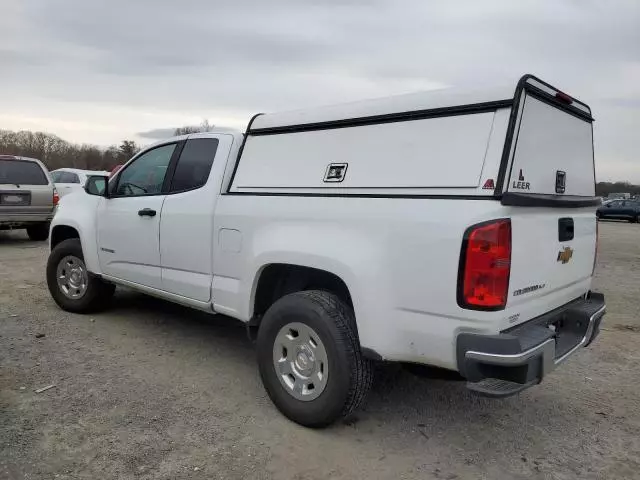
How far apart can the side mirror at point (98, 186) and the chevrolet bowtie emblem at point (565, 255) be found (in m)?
4.13

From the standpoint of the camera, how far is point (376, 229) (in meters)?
2.99

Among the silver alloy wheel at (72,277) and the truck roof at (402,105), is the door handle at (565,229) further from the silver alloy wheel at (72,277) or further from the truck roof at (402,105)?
the silver alloy wheel at (72,277)

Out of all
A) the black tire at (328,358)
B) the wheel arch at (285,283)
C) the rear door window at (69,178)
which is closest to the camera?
the black tire at (328,358)

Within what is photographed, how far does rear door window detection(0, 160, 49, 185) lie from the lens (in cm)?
1062

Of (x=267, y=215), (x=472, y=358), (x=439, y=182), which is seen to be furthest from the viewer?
(x=267, y=215)

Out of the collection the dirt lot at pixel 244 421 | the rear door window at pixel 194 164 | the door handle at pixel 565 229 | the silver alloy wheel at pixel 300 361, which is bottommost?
the dirt lot at pixel 244 421

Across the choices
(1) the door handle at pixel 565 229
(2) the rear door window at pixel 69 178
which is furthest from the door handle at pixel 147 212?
(2) the rear door window at pixel 69 178

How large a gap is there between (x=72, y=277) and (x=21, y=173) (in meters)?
6.39

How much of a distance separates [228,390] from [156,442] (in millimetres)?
840

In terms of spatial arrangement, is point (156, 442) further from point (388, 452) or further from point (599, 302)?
point (599, 302)

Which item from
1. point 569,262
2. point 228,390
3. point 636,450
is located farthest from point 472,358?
point 228,390

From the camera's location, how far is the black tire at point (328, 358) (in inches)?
123

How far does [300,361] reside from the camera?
341 cm

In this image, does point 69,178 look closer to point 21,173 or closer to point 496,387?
point 21,173
